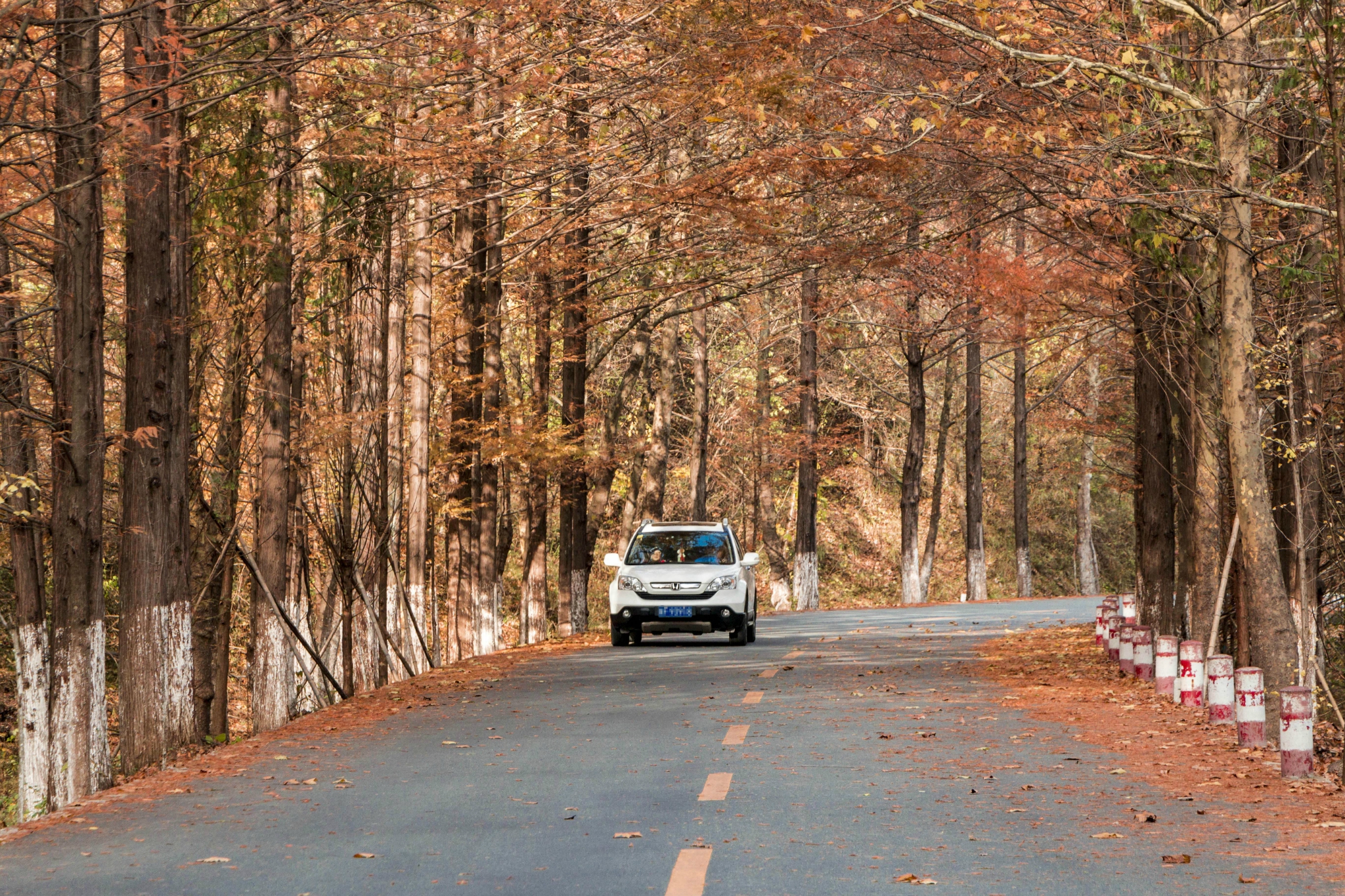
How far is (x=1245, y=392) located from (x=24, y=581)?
12010 millimetres

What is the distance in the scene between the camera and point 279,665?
17.6 meters

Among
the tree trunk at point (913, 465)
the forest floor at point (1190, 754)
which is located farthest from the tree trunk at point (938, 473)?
the forest floor at point (1190, 754)

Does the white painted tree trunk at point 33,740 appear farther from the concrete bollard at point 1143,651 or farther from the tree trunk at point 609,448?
the tree trunk at point 609,448

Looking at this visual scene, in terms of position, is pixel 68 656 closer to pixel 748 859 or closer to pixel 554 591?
pixel 748 859

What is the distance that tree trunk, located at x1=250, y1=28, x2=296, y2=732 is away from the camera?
687 inches

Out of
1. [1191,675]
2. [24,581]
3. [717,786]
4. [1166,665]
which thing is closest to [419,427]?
[24,581]

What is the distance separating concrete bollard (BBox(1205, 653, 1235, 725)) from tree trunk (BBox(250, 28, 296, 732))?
1040cm

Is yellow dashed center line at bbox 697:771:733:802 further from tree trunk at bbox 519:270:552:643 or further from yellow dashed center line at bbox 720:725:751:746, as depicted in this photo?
tree trunk at bbox 519:270:552:643

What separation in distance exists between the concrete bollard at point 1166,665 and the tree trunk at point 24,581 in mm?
10466

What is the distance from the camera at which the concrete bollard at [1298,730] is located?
9.86m

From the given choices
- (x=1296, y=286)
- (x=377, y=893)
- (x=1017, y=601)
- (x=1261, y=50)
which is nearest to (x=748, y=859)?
(x=377, y=893)

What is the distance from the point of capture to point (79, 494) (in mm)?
12750

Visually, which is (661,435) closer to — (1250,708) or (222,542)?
(222,542)

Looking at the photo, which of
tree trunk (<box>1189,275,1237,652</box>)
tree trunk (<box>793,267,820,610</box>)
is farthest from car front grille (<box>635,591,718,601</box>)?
tree trunk (<box>793,267,820,610</box>)
